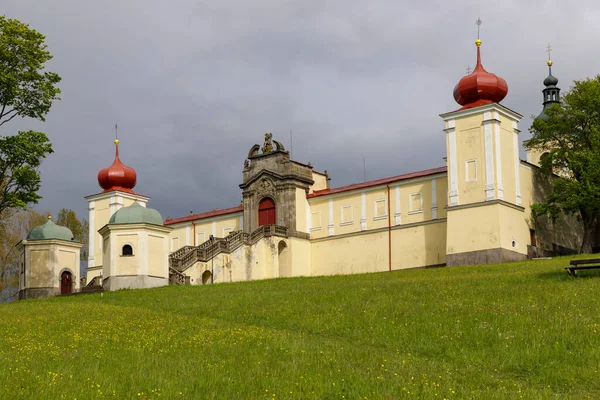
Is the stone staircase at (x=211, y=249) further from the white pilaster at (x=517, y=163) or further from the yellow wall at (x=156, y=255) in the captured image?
the white pilaster at (x=517, y=163)

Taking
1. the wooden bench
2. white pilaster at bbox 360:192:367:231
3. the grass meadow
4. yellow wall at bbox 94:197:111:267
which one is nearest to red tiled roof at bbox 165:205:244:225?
yellow wall at bbox 94:197:111:267

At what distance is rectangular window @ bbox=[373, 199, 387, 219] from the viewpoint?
5928cm

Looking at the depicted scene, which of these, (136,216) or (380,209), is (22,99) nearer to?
(136,216)

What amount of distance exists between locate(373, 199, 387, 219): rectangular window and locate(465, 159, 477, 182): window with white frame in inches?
313

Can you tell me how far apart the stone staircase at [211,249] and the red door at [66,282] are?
5.90 meters

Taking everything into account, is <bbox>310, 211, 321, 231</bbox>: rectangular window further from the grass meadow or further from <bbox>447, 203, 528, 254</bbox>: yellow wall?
the grass meadow

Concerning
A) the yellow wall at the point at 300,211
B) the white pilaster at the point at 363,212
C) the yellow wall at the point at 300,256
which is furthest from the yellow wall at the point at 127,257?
the white pilaster at the point at 363,212

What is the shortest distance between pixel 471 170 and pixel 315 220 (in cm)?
1412

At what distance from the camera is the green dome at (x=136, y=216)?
4962cm

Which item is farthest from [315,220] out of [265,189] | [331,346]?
[331,346]

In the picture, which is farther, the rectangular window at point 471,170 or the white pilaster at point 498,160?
the rectangular window at point 471,170

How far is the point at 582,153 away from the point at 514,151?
3.85m

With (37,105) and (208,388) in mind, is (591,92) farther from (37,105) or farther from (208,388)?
(208,388)

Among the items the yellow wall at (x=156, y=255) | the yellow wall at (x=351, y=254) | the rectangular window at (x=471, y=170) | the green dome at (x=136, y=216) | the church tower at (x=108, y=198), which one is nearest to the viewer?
the yellow wall at (x=156, y=255)
